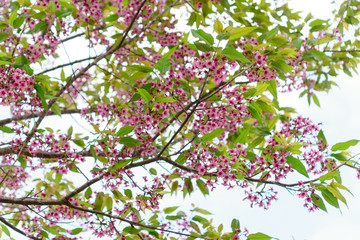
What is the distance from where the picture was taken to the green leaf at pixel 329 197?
7.69 feet

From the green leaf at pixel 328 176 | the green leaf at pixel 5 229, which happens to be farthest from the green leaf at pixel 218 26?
the green leaf at pixel 5 229

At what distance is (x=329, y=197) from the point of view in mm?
2359

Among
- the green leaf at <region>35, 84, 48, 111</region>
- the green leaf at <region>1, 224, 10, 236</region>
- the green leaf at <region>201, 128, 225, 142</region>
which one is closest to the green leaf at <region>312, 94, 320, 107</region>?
the green leaf at <region>201, 128, 225, 142</region>

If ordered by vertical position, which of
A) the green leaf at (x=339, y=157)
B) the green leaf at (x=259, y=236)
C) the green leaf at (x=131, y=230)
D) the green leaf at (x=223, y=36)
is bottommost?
the green leaf at (x=259, y=236)

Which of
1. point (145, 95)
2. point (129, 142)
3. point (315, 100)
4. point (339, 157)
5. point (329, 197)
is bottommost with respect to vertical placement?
point (329, 197)

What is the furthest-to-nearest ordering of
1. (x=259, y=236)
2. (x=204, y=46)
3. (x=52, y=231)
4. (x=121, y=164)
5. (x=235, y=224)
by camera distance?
(x=52, y=231)
(x=235, y=224)
(x=259, y=236)
(x=121, y=164)
(x=204, y=46)

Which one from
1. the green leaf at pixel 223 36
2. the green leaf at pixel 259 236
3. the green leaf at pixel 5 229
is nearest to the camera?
the green leaf at pixel 223 36

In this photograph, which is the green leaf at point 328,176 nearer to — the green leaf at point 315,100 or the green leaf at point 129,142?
the green leaf at point 129,142

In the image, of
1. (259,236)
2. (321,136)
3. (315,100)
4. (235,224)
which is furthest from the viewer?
(315,100)

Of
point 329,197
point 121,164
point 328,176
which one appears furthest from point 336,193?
point 121,164

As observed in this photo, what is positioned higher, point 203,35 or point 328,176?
point 203,35

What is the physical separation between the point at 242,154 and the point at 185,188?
4.22ft

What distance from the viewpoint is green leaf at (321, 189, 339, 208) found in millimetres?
2344

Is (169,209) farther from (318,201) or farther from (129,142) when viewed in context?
(318,201)
